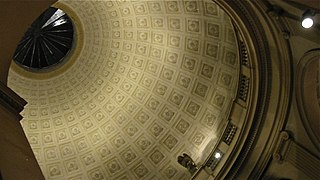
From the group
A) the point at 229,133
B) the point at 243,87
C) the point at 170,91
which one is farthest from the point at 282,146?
the point at 170,91

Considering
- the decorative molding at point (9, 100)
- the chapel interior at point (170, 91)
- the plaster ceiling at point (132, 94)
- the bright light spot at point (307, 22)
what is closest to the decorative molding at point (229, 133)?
the chapel interior at point (170, 91)

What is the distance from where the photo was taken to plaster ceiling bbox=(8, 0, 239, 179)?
1349 cm

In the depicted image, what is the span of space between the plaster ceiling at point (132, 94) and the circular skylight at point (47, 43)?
0.64 metres

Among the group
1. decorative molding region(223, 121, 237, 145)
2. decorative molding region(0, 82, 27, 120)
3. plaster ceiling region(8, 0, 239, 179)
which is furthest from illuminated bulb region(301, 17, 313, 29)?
plaster ceiling region(8, 0, 239, 179)

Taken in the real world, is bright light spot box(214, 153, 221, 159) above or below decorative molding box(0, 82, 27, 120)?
above

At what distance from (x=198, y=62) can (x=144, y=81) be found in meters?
2.25

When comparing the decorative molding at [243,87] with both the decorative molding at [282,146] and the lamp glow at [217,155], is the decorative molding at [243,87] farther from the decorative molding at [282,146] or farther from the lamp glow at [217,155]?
the decorative molding at [282,146]

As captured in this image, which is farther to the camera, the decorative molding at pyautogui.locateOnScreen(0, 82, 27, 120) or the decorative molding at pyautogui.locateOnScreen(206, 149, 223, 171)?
the decorative molding at pyautogui.locateOnScreen(206, 149, 223, 171)

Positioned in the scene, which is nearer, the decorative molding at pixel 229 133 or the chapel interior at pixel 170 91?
the chapel interior at pixel 170 91

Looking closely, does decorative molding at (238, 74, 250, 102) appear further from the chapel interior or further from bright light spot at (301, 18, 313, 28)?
bright light spot at (301, 18, 313, 28)

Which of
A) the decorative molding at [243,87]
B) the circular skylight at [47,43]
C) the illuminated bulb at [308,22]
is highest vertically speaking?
the decorative molding at [243,87]

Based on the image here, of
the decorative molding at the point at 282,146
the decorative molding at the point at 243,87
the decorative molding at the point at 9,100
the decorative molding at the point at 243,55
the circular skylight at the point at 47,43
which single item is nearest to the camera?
the decorative molding at the point at 9,100

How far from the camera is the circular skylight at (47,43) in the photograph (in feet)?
51.7

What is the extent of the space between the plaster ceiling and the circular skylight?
64cm
